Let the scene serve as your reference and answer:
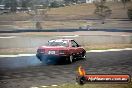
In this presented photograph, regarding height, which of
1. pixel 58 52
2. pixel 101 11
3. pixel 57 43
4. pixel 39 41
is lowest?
pixel 101 11

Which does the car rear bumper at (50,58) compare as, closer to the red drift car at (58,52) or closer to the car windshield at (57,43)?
the red drift car at (58,52)

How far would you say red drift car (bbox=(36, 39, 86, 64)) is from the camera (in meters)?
13.8

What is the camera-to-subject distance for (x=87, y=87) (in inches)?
357

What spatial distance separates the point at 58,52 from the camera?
545 inches

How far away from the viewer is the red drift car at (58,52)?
45.4 ft

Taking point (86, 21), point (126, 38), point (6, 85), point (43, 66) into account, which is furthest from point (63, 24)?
point (6, 85)

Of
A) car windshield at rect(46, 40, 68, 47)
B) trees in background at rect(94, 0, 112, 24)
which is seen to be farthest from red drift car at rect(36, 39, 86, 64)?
trees in background at rect(94, 0, 112, 24)

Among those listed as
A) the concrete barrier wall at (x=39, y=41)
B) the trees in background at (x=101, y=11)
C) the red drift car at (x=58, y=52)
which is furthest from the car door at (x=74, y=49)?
the trees in background at (x=101, y=11)

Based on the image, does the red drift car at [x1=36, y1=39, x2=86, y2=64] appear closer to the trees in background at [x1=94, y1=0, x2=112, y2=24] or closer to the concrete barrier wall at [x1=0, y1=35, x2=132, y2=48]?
the concrete barrier wall at [x1=0, y1=35, x2=132, y2=48]

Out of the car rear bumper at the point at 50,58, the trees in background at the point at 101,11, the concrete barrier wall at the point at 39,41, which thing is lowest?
the trees in background at the point at 101,11

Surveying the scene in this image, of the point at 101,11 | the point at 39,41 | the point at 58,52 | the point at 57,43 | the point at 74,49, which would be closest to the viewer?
the point at 58,52

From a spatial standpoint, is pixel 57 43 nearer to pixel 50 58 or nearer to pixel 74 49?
pixel 50 58

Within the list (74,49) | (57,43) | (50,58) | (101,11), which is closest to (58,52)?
(50,58)

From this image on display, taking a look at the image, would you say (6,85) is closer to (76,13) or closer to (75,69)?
(75,69)
